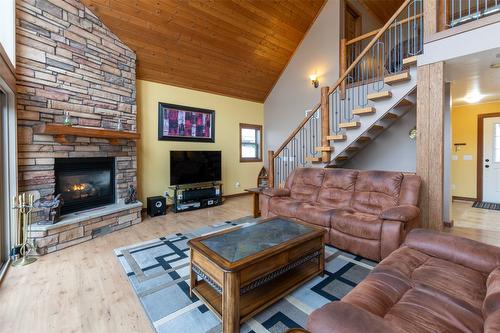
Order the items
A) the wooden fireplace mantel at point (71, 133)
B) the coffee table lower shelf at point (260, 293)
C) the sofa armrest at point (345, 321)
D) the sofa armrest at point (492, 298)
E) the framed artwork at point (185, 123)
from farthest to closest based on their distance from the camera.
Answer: the framed artwork at point (185, 123)
the wooden fireplace mantel at point (71, 133)
the coffee table lower shelf at point (260, 293)
the sofa armrest at point (492, 298)
the sofa armrest at point (345, 321)

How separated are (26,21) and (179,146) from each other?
119 inches

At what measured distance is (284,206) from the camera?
11.9ft

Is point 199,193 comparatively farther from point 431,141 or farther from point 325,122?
point 431,141

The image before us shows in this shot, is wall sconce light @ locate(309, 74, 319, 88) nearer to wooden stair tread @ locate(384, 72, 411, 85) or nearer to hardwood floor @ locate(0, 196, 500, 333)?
wooden stair tread @ locate(384, 72, 411, 85)

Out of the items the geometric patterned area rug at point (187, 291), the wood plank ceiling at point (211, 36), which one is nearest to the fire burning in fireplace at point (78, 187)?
the geometric patterned area rug at point (187, 291)

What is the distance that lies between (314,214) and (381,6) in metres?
5.88

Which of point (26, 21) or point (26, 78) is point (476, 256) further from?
point (26, 21)

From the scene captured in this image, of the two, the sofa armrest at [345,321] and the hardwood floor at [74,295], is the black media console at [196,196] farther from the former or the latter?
the sofa armrest at [345,321]

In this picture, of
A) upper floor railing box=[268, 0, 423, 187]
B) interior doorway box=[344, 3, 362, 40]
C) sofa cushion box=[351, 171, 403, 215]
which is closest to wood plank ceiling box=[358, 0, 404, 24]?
interior doorway box=[344, 3, 362, 40]

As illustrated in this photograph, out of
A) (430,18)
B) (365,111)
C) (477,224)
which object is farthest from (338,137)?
(477,224)

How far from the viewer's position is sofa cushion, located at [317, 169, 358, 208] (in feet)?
11.4

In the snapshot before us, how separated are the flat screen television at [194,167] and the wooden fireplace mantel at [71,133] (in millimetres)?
1178

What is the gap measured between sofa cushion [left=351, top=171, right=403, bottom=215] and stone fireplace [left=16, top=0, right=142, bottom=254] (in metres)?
3.58

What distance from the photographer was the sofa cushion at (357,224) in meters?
2.62
